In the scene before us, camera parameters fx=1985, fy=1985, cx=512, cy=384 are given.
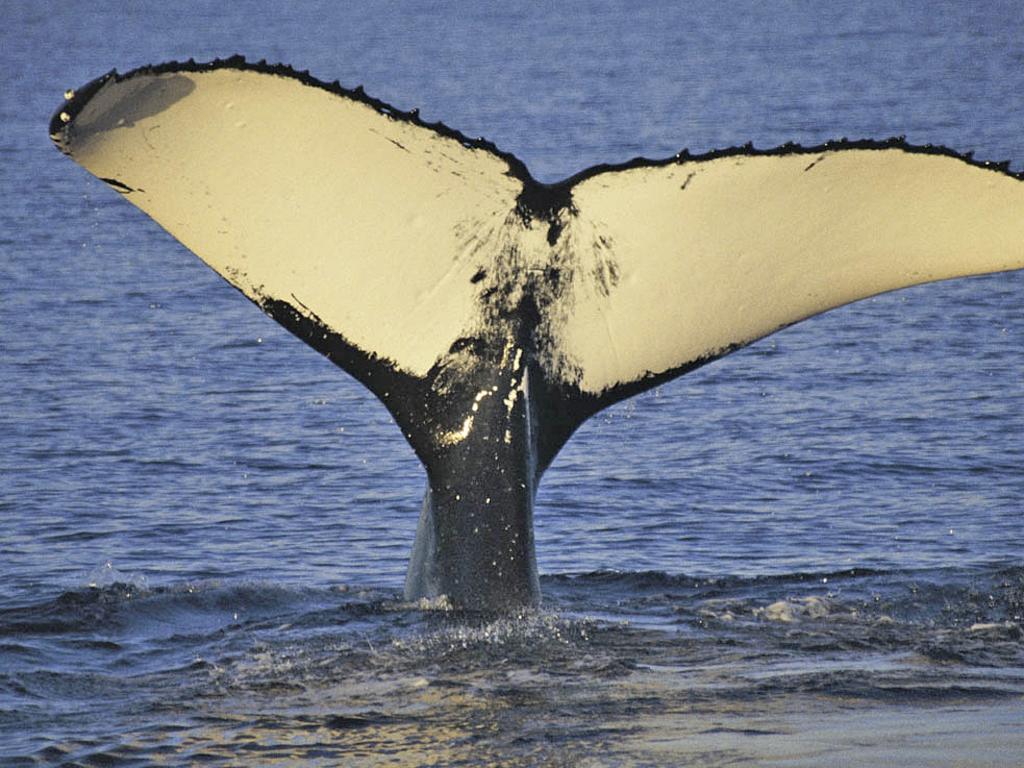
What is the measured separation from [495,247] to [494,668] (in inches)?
54.1

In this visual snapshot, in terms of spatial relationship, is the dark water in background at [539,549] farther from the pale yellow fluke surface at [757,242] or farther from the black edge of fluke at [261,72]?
the black edge of fluke at [261,72]

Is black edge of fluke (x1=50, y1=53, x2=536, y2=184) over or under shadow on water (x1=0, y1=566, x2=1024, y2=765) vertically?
over

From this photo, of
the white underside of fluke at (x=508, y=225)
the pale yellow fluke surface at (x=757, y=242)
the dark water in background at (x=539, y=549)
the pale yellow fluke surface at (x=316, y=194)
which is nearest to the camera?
the pale yellow fluke surface at (x=316, y=194)

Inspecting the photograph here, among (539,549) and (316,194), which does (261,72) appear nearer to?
(316,194)

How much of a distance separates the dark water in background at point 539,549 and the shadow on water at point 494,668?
0.06 ft

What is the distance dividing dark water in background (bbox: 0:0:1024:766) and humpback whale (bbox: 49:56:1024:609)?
64cm

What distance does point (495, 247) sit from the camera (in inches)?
251

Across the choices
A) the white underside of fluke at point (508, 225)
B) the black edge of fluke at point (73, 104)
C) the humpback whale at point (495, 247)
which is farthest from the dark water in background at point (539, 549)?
the black edge of fluke at point (73, 104)

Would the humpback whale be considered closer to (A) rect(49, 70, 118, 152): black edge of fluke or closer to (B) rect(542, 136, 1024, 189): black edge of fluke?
(B) rect(542, 136, 1024, 189): black edge of fluke

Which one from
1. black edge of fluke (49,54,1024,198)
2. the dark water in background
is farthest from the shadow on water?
black edge of fluke (49,54,1024,198)

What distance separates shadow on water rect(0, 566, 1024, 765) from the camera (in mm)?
5918

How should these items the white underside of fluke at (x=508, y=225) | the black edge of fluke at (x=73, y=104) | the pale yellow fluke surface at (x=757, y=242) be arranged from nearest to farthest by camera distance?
the black edge of fluke at (x=73, y=104) < the white underside of fluke at (x=508, y=225) < the pale yellow fluke surface at (x=757, y=242)

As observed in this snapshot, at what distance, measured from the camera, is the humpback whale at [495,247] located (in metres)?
5.76

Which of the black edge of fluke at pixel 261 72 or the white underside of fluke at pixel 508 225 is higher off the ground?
the black edge of fluke at pixel 261 72
